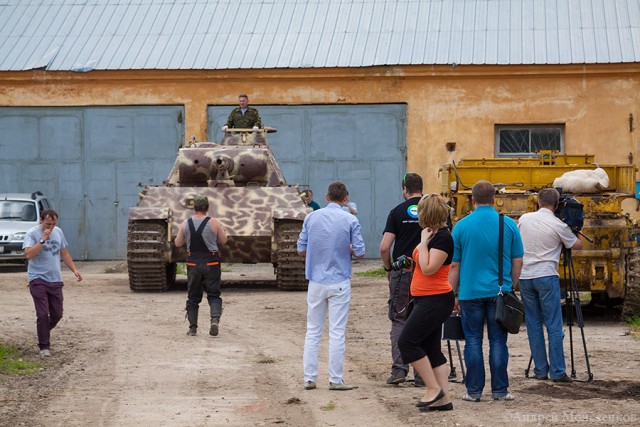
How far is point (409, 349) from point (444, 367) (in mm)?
324

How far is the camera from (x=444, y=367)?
9.98 m

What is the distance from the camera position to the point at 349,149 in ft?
96.6

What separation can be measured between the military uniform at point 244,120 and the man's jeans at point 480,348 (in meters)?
14.6

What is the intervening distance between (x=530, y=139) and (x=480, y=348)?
1930 centimetres

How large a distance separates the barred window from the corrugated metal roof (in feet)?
4.83

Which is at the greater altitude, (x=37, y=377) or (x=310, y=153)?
(x=310, y=153)

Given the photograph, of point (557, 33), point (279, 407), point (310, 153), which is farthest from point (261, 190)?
point (279, 407)

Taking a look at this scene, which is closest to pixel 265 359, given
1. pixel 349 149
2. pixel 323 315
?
pixel 323 315

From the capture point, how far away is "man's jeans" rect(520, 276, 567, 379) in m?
11.3

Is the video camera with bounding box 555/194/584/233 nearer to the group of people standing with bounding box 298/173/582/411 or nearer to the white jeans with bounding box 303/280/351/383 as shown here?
the group of people standing with bounding box 298/173/582/411

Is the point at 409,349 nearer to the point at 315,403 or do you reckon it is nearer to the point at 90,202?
the point at 315,403

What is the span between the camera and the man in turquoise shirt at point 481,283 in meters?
10.2

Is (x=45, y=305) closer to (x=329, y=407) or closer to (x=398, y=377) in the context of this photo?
(x=398, y=377)

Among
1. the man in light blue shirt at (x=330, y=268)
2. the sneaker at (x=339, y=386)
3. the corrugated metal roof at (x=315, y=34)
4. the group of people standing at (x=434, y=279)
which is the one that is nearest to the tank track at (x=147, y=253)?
the group of people standing at (x=434, y=279)
